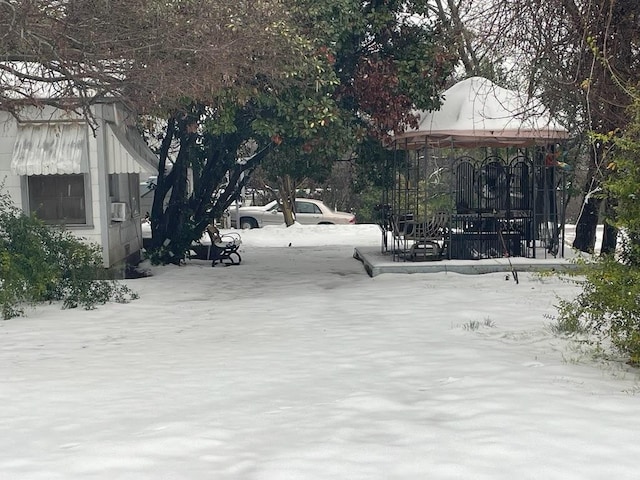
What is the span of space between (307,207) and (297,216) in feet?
2.30

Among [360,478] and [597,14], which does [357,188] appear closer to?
[597,14]

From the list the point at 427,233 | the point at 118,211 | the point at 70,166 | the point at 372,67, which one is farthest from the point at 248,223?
the point at 70,166

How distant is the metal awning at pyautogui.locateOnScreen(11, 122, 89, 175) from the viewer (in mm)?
12438

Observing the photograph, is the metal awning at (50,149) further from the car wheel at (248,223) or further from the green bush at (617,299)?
the car wheel at (248,223)

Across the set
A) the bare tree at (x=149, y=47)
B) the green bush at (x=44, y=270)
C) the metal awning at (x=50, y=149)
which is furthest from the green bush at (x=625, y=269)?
the metal awning at (x=50, y=149)

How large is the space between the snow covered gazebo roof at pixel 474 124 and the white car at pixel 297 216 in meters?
15.8

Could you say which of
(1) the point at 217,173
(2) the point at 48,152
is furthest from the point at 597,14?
(1) the point at 217,173

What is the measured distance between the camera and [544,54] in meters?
8.18

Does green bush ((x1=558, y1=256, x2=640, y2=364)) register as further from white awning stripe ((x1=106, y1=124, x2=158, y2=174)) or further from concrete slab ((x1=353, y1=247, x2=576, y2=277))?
white awning stripe ((x1=106, y1=124, x2=158, y2=174))

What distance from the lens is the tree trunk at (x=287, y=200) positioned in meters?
28.9

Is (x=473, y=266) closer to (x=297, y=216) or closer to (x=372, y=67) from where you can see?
(x=372, y=67)

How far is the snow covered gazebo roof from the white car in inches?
622

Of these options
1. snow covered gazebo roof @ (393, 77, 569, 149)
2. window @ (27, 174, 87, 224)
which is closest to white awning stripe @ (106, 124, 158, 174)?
window @ (27, 174, 87, 224)

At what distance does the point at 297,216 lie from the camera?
30500mm
